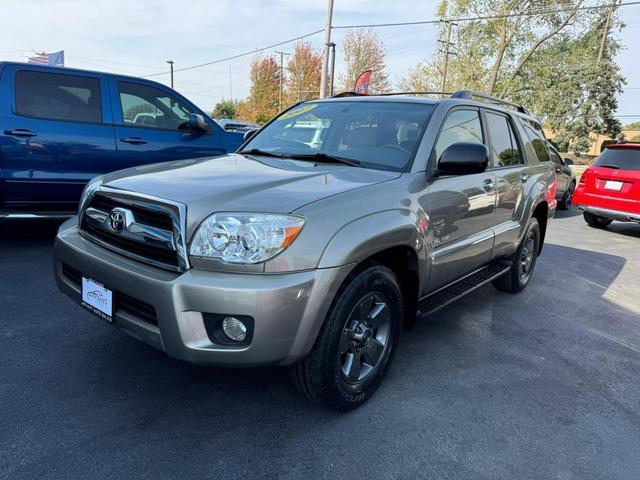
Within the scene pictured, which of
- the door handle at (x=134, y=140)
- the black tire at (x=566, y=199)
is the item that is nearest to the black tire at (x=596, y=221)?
the black tire at (x=566, y=199)

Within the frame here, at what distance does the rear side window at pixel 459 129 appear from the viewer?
3.07m

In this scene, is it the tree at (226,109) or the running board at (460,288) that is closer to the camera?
the running board at (460,288)

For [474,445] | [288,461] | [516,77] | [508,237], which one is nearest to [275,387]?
[288,461]

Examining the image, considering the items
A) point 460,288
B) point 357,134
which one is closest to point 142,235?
point 357,134

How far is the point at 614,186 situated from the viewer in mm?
8031

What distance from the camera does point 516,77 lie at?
1236 inches

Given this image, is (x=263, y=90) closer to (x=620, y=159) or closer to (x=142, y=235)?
(x=620, y=159)

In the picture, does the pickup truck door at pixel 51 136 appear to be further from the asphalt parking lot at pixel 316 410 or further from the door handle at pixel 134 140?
the asphalt parking lot at pixel 316 410

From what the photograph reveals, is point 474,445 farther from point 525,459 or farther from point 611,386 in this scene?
point 611,386

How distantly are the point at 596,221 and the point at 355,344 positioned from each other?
28.3 ft

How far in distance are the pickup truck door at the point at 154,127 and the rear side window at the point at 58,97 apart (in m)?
Result: 0.23

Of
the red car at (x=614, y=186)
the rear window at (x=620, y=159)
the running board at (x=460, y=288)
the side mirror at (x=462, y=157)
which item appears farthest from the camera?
the rear window at (x=620, y=159)

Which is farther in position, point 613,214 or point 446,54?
point 446,54

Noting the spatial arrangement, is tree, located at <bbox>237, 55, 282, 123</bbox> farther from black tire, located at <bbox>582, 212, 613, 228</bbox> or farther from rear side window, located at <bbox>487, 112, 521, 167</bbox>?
rear side window, located at <bbox>487, 112, 521, 167</bbox>
